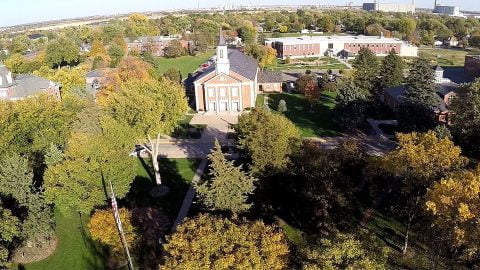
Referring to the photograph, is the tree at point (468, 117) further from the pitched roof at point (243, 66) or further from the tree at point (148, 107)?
the pitched roof at point (243, 66)

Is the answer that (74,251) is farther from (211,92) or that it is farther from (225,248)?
(211,92)

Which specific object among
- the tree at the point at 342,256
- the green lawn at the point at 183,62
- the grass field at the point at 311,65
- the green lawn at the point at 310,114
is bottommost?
the green lawn at the point at 310,114

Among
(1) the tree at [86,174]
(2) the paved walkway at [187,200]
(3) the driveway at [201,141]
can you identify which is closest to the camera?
(1) the tree at [86,174]

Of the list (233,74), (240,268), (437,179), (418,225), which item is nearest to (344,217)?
(418,225)

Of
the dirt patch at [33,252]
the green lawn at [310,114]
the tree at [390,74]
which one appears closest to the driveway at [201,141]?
the green lawn at [310,114]

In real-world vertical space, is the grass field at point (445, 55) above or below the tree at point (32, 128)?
below

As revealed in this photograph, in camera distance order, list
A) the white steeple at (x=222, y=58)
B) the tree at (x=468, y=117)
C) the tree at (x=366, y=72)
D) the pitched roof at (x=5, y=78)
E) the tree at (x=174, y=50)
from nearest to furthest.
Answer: the tree at (x=468, y=117) < the tree at (x=366, y=72) < the pitched roof at (x=5, y=78) < the white steeple at (x=222, y=58) < the tree at (x=174, y=50)

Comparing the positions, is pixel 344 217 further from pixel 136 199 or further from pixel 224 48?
pixel 224 48

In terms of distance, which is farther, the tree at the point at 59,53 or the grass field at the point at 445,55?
the grass field at the point at 445,55
